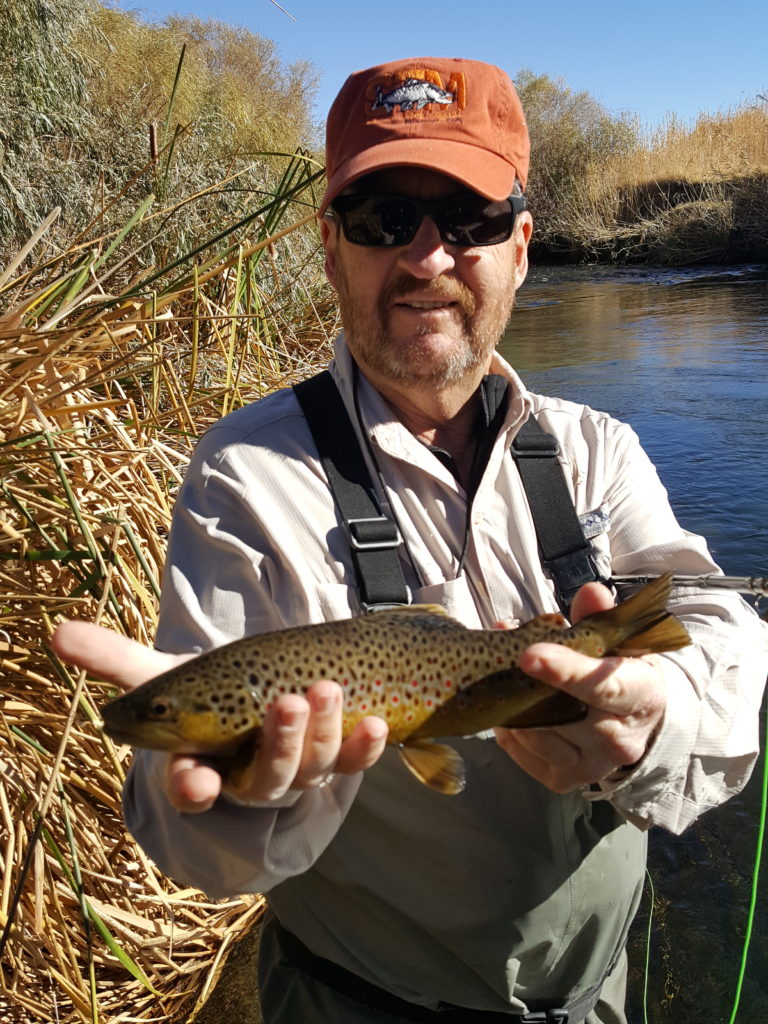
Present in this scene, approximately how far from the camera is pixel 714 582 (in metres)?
2.28

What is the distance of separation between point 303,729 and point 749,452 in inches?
310

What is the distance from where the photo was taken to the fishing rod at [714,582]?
2.10 meters

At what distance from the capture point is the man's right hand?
5.08ft

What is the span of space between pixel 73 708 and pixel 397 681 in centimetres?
105

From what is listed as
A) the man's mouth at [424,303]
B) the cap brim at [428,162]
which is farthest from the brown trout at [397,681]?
the cap brim at [428,162]

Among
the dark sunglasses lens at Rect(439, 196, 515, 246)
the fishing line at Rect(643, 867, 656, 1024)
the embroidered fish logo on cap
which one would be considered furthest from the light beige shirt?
the fishing line at Rect(643, 867, 656, 1024)

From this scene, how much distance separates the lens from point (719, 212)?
82.8ft

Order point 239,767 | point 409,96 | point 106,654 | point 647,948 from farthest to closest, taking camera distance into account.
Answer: point 647,948 < point 409,96 < point 239,767 < point 106,654

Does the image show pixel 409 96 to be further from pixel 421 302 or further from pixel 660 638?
pixel 660 638

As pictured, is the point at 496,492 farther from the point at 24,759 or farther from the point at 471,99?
the point at 24,759

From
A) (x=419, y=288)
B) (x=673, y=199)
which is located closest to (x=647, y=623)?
(x=419, y=288)

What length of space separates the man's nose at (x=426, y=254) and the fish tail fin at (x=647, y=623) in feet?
3.71

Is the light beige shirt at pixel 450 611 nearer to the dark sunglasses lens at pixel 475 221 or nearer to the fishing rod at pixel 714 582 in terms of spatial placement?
the fishing rod at pixel 714 582

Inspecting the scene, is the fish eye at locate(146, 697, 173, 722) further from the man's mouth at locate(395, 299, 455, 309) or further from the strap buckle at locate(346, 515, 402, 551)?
the man's mouth at locate(395, 299, 455, 309)
